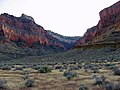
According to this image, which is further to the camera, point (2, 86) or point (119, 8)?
point (119, 8)

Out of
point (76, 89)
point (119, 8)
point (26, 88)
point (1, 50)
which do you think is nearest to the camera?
point (76, 89)

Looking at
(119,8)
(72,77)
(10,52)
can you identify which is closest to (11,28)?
(10,52)

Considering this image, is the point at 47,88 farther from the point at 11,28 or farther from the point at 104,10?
the point at 11,28

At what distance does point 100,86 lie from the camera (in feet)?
49.9

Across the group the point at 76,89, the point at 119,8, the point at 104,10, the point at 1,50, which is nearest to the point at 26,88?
the point at 76,89

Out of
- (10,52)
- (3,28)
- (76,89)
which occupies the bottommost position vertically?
(76,89)

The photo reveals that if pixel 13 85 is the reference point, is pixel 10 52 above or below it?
above

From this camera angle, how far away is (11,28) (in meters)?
197

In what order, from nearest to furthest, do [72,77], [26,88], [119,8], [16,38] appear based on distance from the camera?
[26,88], [72,77], [119,8], [16,38]

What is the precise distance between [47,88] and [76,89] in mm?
1573

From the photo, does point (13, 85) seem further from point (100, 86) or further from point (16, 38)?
point (16, 38)

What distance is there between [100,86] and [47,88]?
8.21ft

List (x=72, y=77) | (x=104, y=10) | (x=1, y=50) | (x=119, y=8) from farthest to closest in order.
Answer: (x=104, y=10), (x=119, y=8), (x=1, y=50), (x=72, y=77)

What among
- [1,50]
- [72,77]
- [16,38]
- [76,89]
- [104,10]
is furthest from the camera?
[16,38]
